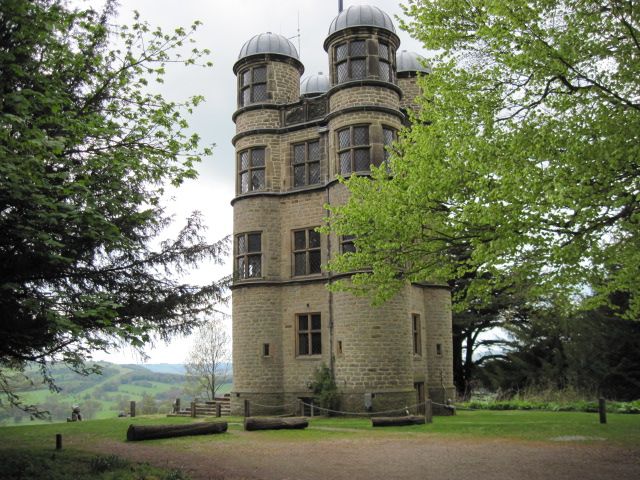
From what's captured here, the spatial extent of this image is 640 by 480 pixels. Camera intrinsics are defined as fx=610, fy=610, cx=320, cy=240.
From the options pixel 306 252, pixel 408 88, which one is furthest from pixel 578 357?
pixel 408 88

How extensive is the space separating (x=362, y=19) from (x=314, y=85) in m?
7.66

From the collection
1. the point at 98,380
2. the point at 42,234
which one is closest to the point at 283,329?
the point at 42,234

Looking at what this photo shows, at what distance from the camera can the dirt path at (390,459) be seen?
1110cm

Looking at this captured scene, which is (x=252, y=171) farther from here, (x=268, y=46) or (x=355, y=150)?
(x=268, y=46)

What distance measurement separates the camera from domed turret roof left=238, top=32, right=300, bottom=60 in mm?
27281

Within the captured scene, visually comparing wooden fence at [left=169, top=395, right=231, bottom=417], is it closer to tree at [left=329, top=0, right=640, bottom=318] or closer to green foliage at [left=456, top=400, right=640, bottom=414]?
green foliage at [left=456, top=400, right=640, bottom=414]

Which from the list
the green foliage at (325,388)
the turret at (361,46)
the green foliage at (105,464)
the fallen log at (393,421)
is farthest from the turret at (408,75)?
the green foliage at (105,464)

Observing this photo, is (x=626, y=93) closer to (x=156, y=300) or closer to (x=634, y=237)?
(x=634, y=237)

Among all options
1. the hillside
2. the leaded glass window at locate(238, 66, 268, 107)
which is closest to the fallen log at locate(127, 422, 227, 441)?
the leaded glass window at locate(238, 66, 268, 107)

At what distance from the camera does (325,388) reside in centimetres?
2308

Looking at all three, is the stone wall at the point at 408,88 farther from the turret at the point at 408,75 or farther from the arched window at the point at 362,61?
the arched window at the point at 362,61

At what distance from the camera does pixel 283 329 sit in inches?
998

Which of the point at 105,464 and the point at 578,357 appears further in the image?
the point at 578,357

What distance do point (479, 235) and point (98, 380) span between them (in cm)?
12721
